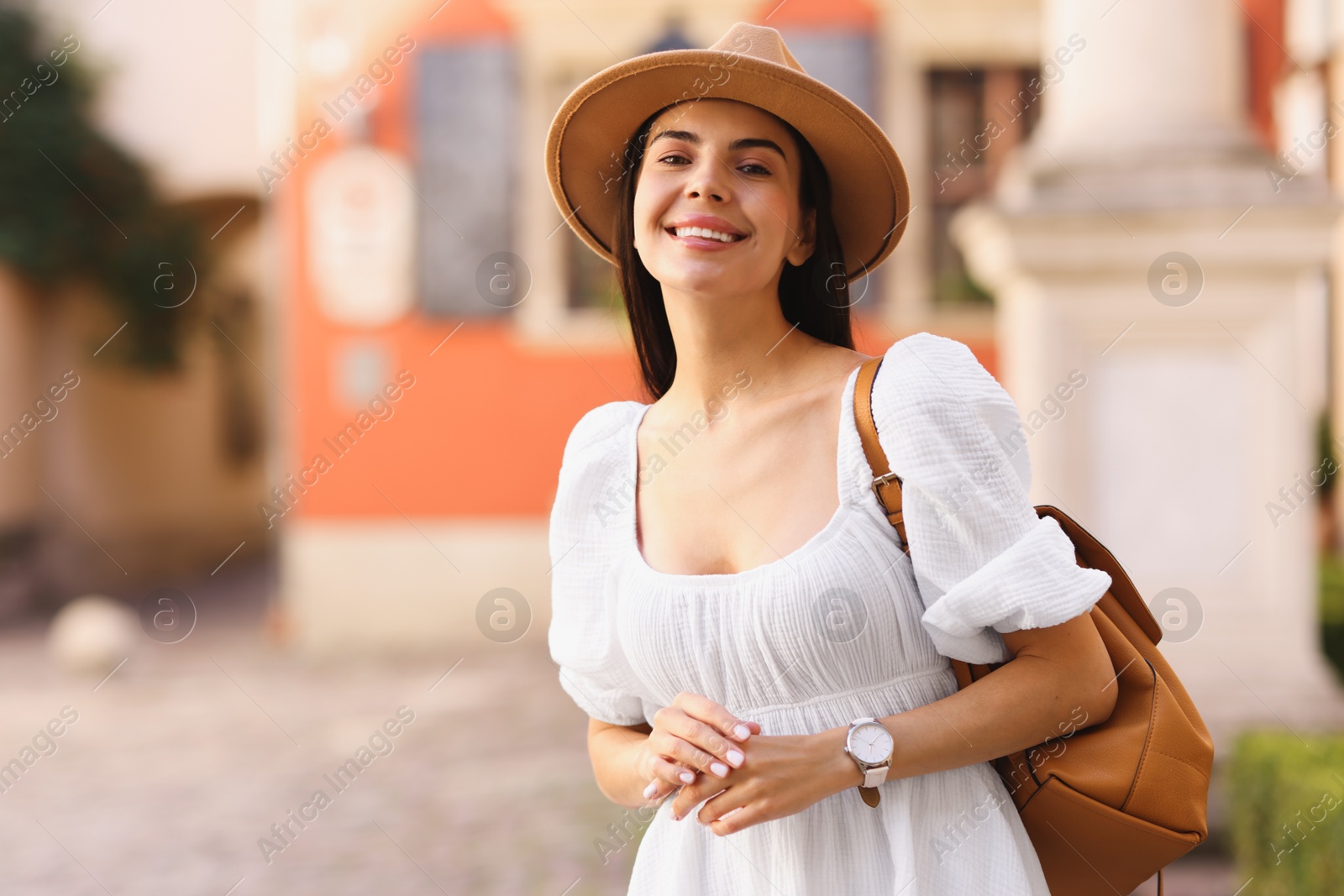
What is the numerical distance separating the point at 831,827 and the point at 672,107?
3.22 ft

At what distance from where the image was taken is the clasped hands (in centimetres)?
131

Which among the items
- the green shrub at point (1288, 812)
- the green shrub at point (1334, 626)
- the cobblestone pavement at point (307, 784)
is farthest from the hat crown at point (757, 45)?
the green shrub at point (1334, 626)

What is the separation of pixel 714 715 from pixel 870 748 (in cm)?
18

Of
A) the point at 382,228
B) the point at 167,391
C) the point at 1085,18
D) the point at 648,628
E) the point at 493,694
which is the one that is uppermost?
the point at 167,391

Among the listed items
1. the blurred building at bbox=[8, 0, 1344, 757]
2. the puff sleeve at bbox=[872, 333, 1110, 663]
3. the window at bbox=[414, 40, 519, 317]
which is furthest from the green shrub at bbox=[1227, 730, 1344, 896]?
the window at bbox=[414, 40, 519, 317]

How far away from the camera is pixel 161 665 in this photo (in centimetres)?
874

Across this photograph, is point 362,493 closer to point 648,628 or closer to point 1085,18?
point 1085,18

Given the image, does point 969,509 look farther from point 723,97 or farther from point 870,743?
point 723,97

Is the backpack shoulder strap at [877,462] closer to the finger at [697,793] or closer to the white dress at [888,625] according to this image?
the white dress at [888,625]

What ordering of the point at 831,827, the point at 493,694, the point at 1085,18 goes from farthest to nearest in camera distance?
the point at 493,694 → the point at 1085,18 → the point at 831,827

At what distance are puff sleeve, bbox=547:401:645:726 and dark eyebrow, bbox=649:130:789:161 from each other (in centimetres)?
44

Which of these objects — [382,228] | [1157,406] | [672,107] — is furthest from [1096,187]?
[382,228]

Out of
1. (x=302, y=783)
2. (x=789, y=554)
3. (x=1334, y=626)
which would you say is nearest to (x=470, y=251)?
(x=302, y=783)

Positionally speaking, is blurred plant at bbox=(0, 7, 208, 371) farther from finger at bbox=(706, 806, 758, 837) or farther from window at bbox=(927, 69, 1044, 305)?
finger at bbox=(706, 806, 758, 837)
